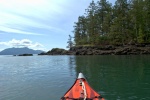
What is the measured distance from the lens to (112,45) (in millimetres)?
81188

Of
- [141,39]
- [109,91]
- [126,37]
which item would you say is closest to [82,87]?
[109,91]

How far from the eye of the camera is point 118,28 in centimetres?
8094

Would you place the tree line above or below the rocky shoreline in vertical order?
above

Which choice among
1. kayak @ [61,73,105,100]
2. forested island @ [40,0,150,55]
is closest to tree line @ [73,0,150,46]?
forested island @ [40,0,150,55]

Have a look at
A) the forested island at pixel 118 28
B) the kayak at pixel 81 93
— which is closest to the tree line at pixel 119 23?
the forested island at pixel 118 28

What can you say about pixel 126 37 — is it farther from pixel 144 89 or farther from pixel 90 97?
pixel 90 97

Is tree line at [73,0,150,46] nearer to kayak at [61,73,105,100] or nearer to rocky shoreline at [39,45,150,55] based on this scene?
rocky shoreline at [39,45,150,55]

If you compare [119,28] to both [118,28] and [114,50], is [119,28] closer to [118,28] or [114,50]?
[118,28]

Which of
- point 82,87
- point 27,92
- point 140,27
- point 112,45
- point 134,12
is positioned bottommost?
point 27,92

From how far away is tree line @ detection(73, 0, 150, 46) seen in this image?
252ft

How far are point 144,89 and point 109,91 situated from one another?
3241 millimetres

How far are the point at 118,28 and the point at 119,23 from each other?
7.88 feet

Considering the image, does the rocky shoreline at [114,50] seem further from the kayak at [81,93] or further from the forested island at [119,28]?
the kayak at [81,93]

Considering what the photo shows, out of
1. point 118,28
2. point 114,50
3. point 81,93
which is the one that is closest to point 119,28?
point 118,28
